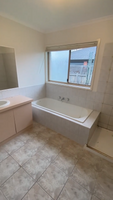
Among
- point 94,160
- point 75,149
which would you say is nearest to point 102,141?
point 94,160

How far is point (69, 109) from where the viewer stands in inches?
103

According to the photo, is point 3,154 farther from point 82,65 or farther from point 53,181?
point 82,65

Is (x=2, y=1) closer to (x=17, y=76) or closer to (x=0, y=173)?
(x=17, y=76)

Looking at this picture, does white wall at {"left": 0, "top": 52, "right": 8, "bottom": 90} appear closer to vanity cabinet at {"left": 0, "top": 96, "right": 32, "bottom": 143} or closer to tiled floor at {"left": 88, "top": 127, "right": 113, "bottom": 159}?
vanity cabinet at {"left": 0, "top": 96, "right": 32, "bottom": 143}

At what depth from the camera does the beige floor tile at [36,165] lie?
1.26 meters

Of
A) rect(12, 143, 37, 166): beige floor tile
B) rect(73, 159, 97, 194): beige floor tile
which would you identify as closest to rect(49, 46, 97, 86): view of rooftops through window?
rect(73, 159, 97, 194): beige floor tile

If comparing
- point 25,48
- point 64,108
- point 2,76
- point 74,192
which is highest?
point 25,48

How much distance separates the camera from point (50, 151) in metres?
1.60

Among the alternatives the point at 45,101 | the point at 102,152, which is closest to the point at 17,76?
the point at 45,101

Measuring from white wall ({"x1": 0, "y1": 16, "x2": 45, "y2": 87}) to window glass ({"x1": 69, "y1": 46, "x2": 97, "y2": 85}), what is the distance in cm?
95

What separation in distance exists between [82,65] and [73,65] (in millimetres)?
254

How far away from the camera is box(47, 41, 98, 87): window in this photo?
2124 millimetres

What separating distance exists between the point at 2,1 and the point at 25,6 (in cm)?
33

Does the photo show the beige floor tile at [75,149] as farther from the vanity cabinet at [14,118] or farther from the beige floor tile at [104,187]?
the vanity cabinet at [14,118]
